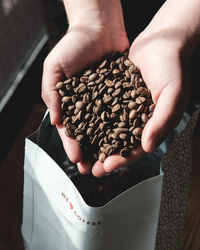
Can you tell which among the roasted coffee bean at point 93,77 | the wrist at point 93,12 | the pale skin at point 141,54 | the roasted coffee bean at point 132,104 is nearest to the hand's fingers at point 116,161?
the pale skin at point 141,54

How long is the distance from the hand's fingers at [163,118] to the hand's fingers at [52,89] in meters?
0.25

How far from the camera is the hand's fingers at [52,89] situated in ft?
3.06

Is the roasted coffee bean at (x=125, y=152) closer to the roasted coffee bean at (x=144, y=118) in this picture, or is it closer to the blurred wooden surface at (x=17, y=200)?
the roasted coffee bean at (x=144, y=118)

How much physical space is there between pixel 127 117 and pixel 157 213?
0.25 metres

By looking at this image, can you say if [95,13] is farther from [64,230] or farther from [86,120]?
[64,230]

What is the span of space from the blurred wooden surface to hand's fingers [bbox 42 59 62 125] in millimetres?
527

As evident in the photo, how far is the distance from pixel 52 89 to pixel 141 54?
0.89 ft

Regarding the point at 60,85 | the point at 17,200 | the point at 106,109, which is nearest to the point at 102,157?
the point at 106,109

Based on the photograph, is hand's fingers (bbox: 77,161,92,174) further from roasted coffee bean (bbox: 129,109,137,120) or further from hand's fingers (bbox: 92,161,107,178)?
roasted coffee bean (bbox: 129,109,137,120)

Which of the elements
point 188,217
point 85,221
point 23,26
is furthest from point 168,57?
point 23,26

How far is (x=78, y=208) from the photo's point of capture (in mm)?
791

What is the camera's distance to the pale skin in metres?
0.83

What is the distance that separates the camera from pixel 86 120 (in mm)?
931

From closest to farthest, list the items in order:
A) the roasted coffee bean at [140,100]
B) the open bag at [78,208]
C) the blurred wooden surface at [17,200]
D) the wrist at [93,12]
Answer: the open bag at [78,208] < the roasted coffee bean at [140,100] < the wrist at [93,12] < the blurred wooden surface at [17,200]
